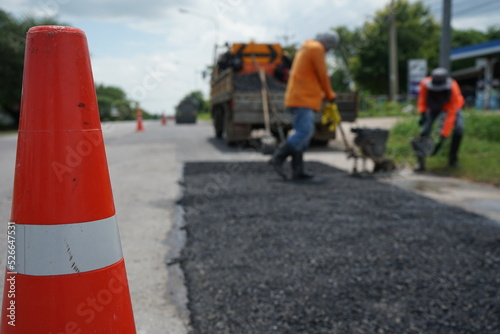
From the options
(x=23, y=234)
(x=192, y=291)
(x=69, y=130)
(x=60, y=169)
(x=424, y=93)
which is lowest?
(x=192, y=291)

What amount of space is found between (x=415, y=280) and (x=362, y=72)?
38805 millimetres

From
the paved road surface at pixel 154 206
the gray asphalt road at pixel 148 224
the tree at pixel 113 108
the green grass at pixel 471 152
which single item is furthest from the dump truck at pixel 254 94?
the tree at pixel 113 108

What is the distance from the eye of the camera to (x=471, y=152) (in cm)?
833

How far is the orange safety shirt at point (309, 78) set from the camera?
19.2 feet

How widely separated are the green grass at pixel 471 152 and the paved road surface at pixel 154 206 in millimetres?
544

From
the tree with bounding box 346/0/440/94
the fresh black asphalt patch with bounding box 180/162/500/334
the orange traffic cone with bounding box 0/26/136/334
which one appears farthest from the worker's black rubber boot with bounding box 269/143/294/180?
the tree with bounding box 346/0/440/94

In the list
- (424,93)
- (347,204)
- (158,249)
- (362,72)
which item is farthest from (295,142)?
(362,72)

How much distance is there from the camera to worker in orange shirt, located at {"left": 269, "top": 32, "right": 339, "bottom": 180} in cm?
588

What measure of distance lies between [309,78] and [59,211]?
15.9ft

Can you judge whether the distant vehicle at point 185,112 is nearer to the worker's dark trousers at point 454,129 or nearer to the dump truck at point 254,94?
the dump truck at point 254,94

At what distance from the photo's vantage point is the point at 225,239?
3.39 metres

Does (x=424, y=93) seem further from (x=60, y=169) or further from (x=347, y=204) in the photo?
(x=60, y=169)

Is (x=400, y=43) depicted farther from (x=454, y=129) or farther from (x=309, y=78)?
(x=309, y=78)

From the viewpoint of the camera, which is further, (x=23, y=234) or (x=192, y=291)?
(x=192, y=291)
